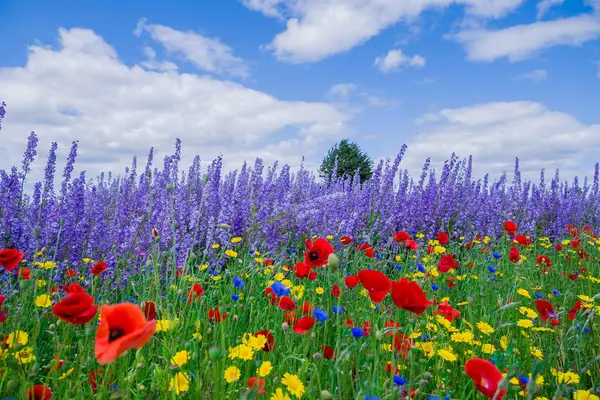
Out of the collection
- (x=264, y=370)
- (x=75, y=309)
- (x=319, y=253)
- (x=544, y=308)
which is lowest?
(x=264, y=370)

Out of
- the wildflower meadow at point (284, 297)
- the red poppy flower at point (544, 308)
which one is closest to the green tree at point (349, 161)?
the wildflower meadow at point (284, 297)

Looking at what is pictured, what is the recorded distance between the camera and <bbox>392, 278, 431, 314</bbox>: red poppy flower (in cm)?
128

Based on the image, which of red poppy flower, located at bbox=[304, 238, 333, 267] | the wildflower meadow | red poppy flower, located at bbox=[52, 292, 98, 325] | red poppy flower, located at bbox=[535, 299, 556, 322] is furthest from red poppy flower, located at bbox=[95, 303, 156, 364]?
red poppy flower, located at bbox=[535, 299, 556, 322]

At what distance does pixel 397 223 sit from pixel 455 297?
2.34 metres

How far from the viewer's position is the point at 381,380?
5.51ft

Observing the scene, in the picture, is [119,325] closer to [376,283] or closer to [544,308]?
[376,283]

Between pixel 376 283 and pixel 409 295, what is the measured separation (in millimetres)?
117

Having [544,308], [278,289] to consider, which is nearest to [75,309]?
[278,289]

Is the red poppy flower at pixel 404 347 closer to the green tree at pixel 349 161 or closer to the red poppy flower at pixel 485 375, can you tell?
the red poppy flower at pixel 485 375

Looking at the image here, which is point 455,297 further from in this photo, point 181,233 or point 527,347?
point 181,233

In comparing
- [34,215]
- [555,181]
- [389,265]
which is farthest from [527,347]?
[555,181]

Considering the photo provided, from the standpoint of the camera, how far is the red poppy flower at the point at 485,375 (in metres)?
1.04

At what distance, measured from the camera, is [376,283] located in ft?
4.51

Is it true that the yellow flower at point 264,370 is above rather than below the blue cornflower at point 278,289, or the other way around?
below
